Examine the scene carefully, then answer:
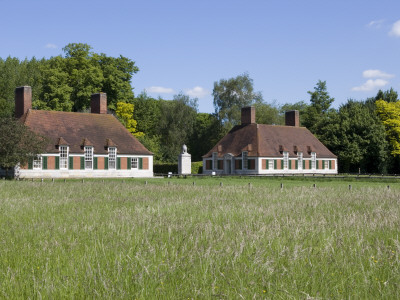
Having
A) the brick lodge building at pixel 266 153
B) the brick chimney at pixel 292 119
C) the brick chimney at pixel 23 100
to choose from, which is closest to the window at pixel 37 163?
the brick chimney at pixel 23 100

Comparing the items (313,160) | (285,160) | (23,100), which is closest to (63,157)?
(23,100)

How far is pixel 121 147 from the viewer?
55969 mm

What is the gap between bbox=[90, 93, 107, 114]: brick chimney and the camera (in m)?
59.0

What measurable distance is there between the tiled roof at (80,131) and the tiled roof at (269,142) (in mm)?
13699

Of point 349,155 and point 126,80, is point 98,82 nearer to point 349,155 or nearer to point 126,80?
point 126,80

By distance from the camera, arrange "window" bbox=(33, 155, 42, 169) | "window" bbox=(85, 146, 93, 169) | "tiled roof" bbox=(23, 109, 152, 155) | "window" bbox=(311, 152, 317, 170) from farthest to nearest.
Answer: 1. "window" bbox=(311, 152, 317, 170)
2. "window" bbox=(85, 146, 93, 169)
3. "tiled roof" bbox=(23, 109, 152, 155)
4. "window" bbox=(33, 155, 42, 169)

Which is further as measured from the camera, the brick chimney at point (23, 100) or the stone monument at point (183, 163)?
the stone monument at point (183, 163)

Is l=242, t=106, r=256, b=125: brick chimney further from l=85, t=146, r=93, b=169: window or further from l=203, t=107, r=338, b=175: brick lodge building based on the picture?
l=85, t=146, r=93, b=169: window

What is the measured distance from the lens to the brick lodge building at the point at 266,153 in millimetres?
63469

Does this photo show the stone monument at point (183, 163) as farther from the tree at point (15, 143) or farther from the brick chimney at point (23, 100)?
the tree at point (15, 143)

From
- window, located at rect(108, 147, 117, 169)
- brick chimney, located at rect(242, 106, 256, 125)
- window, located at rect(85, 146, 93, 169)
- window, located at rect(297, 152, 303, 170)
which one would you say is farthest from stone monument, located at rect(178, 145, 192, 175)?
window, located at rect(297, 152, 303, 170)

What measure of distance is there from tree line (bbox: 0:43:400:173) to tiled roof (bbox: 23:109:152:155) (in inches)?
186

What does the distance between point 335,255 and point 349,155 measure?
214 feet

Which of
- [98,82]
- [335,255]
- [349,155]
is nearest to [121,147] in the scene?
[98,82]
